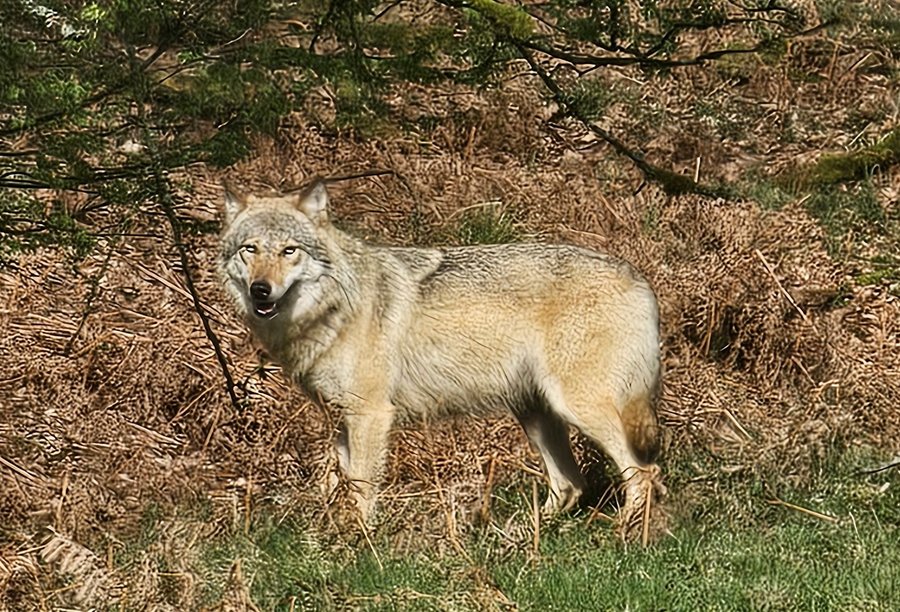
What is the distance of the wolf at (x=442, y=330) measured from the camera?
7680 mm

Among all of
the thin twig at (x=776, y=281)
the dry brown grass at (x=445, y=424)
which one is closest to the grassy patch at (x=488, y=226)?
the dry brown grass at (x=445, y=424)

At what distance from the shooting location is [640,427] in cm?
778

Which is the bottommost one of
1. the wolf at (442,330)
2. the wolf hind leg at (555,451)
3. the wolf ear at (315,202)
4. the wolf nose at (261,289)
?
the wolf hind leg at (555,451)

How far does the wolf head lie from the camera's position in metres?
7.53

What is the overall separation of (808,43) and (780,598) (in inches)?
441

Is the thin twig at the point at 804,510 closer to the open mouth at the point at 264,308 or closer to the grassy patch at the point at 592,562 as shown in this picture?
the grassy patch at the point at 592,562

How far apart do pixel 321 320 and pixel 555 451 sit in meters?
1.46

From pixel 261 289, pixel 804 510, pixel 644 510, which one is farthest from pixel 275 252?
pixel 804 510

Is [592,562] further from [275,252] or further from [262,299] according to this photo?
[275,252]

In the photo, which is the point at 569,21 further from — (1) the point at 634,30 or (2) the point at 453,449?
(2) the point at 453,449

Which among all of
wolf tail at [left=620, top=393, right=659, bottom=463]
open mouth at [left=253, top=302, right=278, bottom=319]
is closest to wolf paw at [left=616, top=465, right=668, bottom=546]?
wolf tail at [left=620, top=393, right=659, bottom=463]

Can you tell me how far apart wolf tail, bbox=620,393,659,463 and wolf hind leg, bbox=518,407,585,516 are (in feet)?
1.48

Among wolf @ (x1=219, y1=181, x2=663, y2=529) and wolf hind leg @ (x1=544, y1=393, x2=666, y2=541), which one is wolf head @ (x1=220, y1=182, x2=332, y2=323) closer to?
wolf @ (x1=219, y1=181, x2=663, y2=529)

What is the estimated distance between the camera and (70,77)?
6.71 m
